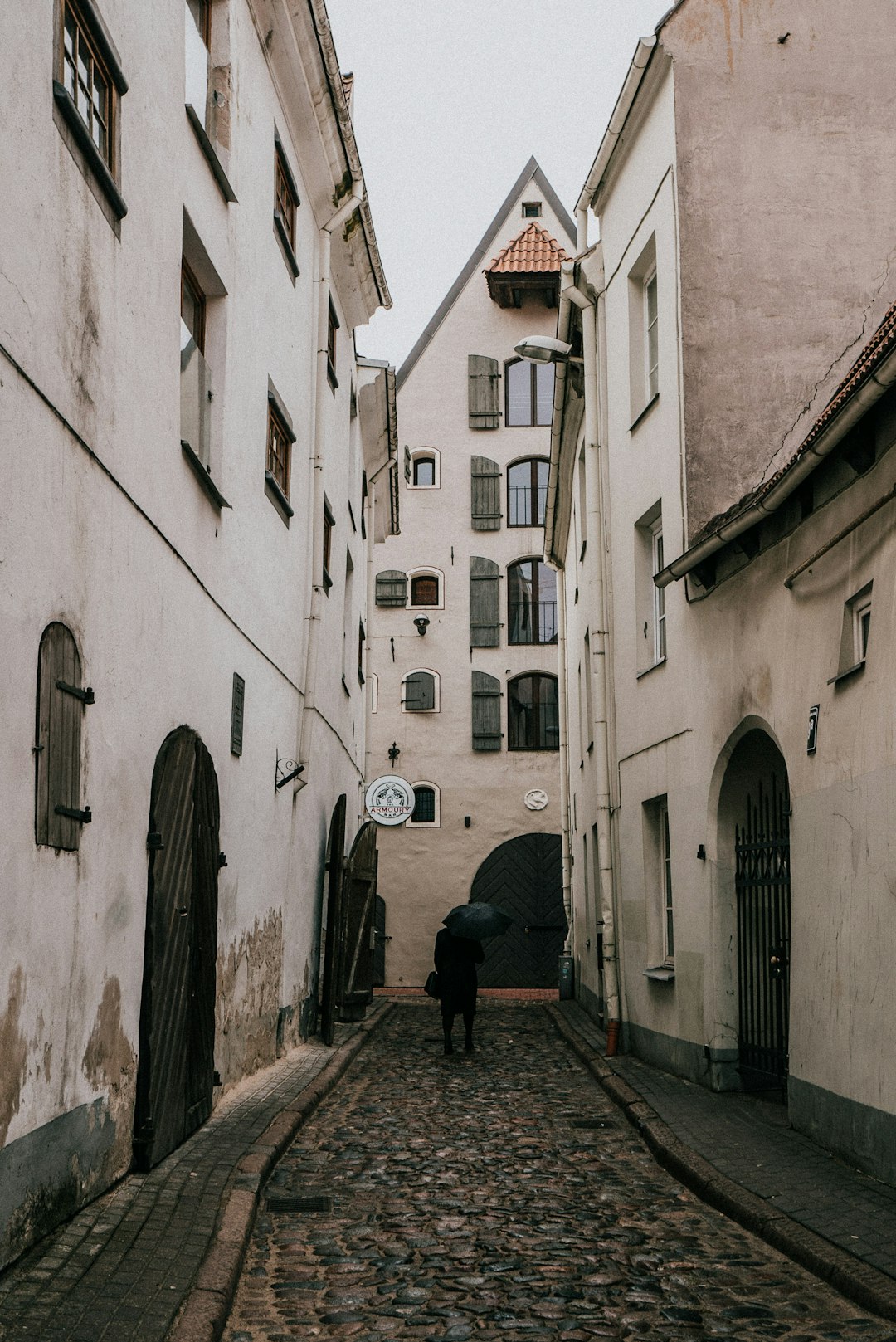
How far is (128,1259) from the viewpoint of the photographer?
5531 mm

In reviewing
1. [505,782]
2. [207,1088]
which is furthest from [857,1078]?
[505,782]

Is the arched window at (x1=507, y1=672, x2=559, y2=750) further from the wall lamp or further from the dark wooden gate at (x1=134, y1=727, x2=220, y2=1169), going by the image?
the dark wooden gate at (x1=134, y1=727, x2=220, y2=1169)

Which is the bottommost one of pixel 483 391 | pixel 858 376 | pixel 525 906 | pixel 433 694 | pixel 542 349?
pixel 525 906

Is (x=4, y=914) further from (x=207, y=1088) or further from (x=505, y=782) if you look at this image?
(x=505, y=782)

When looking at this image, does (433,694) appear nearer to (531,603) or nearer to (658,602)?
(531,603)

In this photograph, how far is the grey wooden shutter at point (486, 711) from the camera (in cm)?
2816

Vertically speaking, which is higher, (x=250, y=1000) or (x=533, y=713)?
(x=533, y=713)

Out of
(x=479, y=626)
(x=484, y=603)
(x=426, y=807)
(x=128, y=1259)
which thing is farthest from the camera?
(x=484, y=603)

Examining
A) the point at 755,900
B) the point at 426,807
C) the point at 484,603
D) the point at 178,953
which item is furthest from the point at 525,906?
the point at 178,953

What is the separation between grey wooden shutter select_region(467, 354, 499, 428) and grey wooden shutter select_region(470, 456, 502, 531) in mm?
808

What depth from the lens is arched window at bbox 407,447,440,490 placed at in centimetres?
2938

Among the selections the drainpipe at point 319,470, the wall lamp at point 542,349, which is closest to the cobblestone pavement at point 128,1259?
the drainpipe at point 319,470

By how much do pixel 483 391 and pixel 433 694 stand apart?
6498 millimetres

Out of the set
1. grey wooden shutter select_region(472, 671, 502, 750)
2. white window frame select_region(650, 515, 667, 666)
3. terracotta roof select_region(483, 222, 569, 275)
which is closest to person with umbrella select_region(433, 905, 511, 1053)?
white window frame select_region(650, 515, 667, 666)
